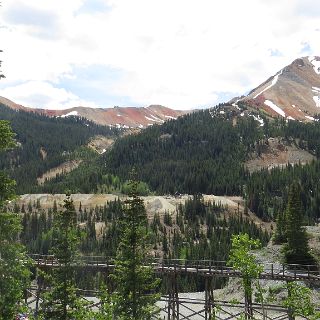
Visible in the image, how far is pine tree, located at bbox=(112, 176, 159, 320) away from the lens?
34.6 m

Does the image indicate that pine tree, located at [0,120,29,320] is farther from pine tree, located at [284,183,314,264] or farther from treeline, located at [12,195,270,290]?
treeline, located at [12,195,270,290]

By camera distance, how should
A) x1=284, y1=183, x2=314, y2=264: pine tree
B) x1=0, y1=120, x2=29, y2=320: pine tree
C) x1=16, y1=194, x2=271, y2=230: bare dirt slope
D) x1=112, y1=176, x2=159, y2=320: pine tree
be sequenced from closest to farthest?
x1=0, y1=120, x2=29, y2=320: pine tree, x1=112, y1=176, x2=159, y2=320: pine tree, x1=284, y1=183, x2=314, y2=264: pine tree, x1=16, y1=194, x2=271, y2=230: bare dirt slope

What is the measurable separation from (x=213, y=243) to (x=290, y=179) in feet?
306

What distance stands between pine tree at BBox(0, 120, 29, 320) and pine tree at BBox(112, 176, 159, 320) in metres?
12.3

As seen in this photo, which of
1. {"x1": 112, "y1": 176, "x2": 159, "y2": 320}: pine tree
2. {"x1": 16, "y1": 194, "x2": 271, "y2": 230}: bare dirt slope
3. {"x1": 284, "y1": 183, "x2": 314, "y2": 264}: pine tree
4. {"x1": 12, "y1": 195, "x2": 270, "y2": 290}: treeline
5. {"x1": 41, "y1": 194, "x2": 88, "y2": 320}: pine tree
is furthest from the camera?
{"x1": 16, "y1": 194, "x2": 271, "y2": 230}: bare dirt slope

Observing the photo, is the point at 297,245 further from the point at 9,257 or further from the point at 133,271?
the point at 9,257

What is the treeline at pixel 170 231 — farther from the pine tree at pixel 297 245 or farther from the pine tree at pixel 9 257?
the pine tree at pixel 9 257

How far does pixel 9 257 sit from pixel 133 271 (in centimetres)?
1413

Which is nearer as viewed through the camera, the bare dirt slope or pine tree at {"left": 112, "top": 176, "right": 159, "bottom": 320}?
pine tree at {"left": 112, "top": 176, "right": 159, "bottom": 320}

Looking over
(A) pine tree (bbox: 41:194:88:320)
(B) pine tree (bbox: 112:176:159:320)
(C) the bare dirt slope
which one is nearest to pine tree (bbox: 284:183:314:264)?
(B) pine tree (bbox: 112:176:159:320)

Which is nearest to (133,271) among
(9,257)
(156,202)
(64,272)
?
(64,272)

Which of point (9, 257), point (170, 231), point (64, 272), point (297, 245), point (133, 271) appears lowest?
point (170, 231)

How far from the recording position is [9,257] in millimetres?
22562

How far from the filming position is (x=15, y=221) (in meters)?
23.4
